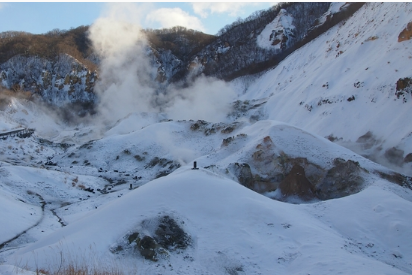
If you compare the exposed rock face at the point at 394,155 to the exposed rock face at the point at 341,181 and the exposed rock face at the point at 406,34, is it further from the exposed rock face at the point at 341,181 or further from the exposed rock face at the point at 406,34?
the exposed rock face at the point at 406,34

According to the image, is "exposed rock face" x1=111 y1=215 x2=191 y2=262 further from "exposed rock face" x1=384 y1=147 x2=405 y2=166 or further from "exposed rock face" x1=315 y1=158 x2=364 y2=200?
"exposed rock face" x1=384 y1=147 x2=405 y2=166

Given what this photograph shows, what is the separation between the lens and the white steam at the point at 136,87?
57044 mm

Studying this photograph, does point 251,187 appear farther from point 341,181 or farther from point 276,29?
point 276,29

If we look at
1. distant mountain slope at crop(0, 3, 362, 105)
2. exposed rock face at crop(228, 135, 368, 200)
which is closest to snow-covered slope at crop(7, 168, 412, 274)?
exposed rock face at crop(228, 135, 368, 200)

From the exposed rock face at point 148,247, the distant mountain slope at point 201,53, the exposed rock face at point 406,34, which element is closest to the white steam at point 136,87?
the distant mountain slope at point 201,53

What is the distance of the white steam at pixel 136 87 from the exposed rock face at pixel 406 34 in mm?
26962

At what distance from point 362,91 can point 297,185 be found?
16171 millimetres

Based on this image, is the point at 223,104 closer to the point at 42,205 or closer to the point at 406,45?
the point at 406,45

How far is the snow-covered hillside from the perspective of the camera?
8.66m

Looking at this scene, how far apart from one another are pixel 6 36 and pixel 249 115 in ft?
296

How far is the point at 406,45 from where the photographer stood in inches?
1125

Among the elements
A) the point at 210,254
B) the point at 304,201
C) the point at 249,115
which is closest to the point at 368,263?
the point at 210,254

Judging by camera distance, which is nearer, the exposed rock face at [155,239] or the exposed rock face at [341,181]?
the exposed rock face at [155,239]

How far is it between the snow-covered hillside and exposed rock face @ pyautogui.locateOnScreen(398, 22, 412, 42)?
0.56 m
